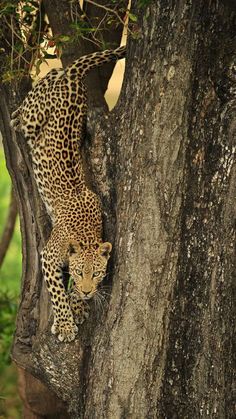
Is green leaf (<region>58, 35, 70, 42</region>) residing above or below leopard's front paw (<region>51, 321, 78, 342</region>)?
above

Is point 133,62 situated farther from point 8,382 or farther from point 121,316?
point 8,382

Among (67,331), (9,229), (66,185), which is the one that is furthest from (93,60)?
(9,229)

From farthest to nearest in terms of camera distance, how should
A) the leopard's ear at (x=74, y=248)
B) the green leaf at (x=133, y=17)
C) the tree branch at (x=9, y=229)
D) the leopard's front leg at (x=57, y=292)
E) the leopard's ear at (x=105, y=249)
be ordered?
Answer: the tree branch at (x=9, y=229) < the leopard's ear at (x=74, y=248) < the leopard's front leg at (x=57, y=292) < the leopard's ear at (x=105, y=249) < the green leaf at (x=133, y=17)

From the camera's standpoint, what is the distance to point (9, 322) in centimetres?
1081

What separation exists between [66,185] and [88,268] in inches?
25.2

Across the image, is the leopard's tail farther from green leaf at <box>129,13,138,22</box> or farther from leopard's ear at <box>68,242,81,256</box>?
leopard's ear at <box>68,242,81,256</box>

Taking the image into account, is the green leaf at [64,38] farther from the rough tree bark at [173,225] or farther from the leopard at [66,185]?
the leopard at [66,185]

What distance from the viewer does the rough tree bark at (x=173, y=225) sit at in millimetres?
5965

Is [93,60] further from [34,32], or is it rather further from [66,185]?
[66,185]

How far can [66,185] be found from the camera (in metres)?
7.13

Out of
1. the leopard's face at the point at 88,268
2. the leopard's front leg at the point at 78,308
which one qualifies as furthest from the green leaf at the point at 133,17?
the leopard's front leg at the point at 78,308

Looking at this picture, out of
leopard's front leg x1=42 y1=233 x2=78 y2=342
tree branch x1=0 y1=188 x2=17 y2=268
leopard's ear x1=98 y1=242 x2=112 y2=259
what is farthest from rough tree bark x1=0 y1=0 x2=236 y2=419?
tree branch x1=0 y1=188 x2=17 y2=268

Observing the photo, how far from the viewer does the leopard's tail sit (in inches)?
273

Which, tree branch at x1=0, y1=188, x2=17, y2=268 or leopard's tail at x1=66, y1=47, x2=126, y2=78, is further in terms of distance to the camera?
tree branch at x1=0, y1=188, x2=17, y2=268
